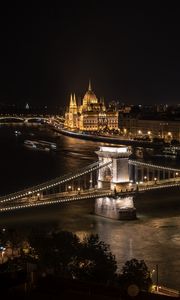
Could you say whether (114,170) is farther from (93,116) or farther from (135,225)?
(93,116)

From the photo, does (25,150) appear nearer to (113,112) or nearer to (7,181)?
(7,181)

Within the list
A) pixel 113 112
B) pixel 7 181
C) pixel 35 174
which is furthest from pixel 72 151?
pixel 113 112

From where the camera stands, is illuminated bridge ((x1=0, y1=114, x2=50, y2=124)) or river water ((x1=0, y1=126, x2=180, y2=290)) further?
illuminated bridge ((x1=0, y1=114, x2=50, y2=124))

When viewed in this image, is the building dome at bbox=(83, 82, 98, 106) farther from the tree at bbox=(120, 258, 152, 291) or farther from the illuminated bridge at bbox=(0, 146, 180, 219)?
the tree at bbox=(120, 258, 152, 291)

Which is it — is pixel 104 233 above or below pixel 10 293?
below

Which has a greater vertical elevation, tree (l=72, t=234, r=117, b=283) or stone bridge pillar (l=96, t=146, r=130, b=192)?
stone bridge pillar (l=96, t=146, r=130, b=192)

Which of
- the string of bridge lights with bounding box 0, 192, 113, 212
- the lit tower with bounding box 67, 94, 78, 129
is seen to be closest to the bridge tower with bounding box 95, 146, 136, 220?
the string of bridge lights with bounding box 0, 192, 113, 212

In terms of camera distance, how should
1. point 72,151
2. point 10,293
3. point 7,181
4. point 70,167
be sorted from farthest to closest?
1. point 72,151
2. point 70,167
3. point 7,181
4. point 10,293

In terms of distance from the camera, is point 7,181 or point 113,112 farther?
point 113,112

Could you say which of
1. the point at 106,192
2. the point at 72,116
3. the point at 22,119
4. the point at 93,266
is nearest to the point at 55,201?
the point at 106,192
